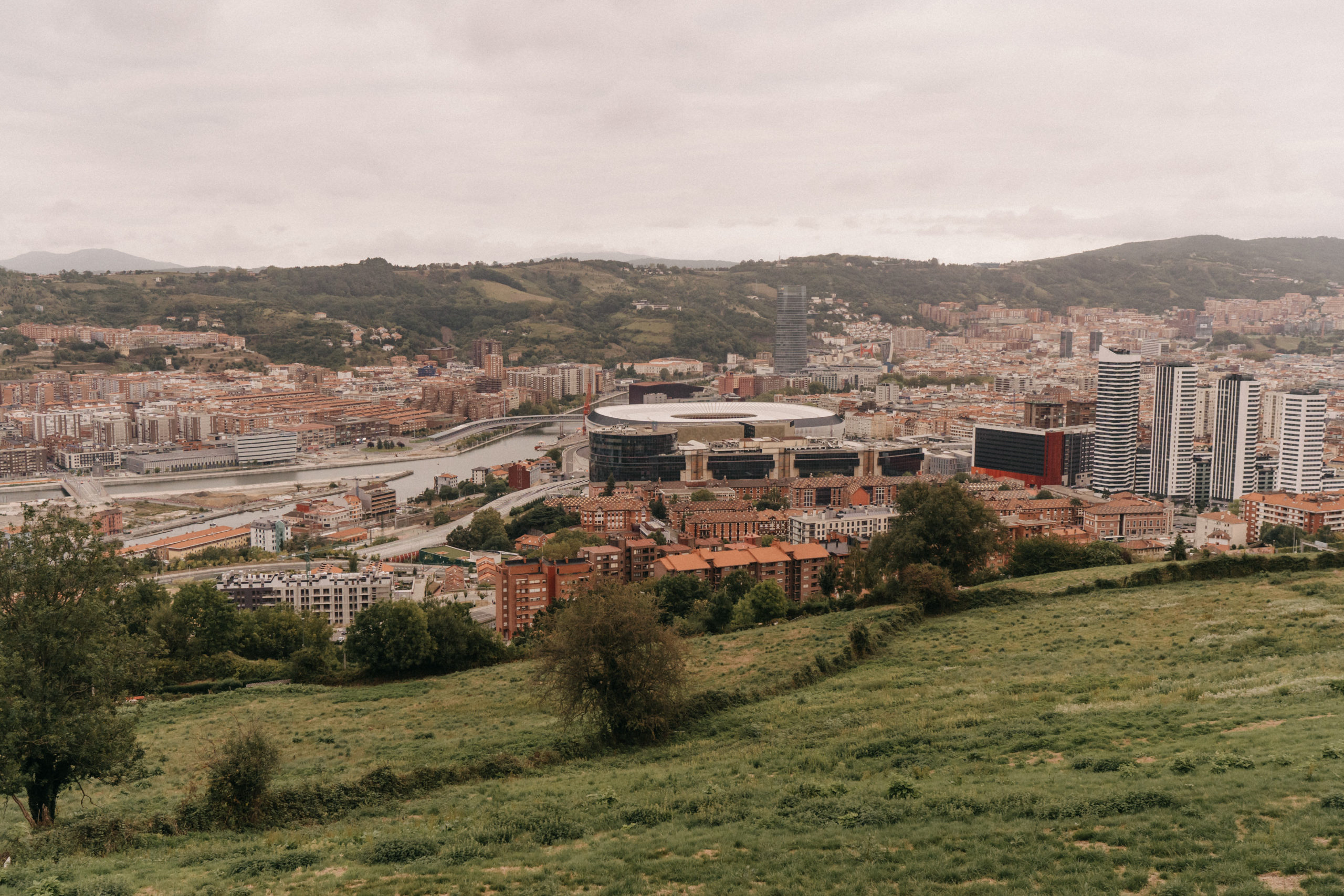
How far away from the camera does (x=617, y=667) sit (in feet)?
26.3

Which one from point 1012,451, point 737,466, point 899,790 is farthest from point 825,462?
point 899,790

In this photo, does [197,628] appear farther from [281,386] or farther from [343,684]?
[281,386]

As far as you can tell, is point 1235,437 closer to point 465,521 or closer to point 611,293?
point 465,521

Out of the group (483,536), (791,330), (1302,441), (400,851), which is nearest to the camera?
(400,851)

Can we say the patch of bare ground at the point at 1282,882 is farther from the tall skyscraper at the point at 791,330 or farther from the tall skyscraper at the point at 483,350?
the tall skyscraper at the point at 791,330

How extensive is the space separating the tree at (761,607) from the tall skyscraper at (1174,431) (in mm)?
29927

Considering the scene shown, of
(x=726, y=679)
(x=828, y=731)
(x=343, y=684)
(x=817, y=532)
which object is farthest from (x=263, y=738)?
(x=817, y=532)

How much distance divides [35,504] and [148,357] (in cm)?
4068

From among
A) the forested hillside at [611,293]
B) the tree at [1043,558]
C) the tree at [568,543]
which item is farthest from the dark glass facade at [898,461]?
the forested hillside at [611,293]

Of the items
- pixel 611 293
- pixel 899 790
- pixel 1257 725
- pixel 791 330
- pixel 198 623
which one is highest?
pixel 611 293

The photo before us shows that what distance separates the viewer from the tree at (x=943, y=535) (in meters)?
14.4

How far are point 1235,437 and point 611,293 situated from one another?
275 feet

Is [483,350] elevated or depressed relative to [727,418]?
elevated

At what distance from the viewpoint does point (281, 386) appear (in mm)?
74500
